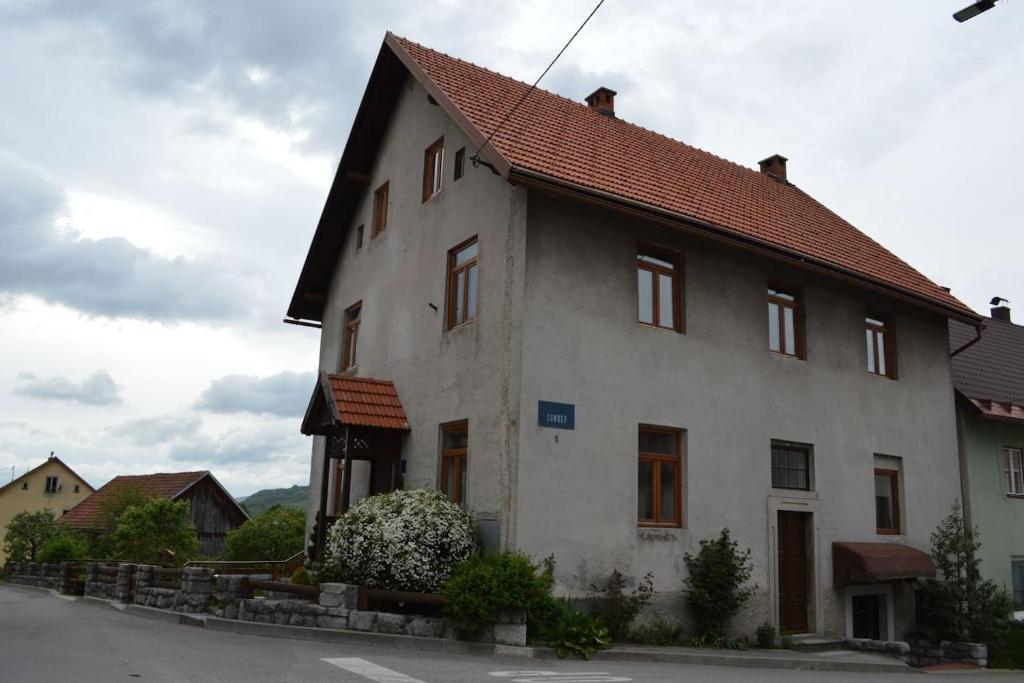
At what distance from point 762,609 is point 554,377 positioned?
5.46 metres

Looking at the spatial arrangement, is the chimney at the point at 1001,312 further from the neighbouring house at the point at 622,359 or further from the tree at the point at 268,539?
the tree at the point at 268,539

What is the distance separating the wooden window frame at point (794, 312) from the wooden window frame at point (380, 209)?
8111 millimetres

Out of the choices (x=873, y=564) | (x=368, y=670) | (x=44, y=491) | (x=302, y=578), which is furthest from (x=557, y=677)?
(x=44, y=491)

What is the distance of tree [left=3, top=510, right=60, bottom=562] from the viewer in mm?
48891

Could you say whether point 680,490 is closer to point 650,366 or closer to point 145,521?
point 650,366

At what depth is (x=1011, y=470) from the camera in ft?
66.0

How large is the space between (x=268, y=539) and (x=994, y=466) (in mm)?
19495

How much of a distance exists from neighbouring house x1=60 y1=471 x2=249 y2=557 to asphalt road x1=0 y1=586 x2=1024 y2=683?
1470 inches

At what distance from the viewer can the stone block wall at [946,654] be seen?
52.8ft

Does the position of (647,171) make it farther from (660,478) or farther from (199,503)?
(199,503)

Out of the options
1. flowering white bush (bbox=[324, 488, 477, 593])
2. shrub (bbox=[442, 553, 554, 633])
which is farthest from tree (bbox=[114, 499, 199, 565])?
shrub (bbox=[442, 553, 554, 633])

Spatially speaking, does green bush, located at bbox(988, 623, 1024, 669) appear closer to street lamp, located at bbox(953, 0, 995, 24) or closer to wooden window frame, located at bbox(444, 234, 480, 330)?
wooden window frame, located at bbox(444, 234, 480, 330)

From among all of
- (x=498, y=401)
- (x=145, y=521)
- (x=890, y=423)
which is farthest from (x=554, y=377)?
→ (x=145, y=521)

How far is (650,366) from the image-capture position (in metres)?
14.2
